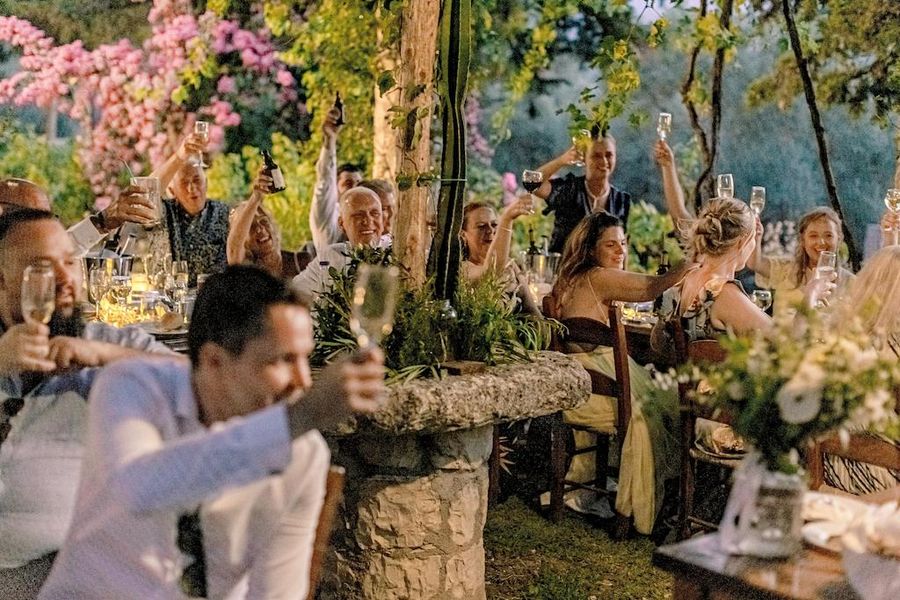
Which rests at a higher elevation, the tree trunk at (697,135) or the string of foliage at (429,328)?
the tree trunk at (697,135)

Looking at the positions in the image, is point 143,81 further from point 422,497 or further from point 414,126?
point 422,497

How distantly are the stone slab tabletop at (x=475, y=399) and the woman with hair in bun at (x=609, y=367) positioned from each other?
50.1 inches

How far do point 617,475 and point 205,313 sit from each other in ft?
11.3

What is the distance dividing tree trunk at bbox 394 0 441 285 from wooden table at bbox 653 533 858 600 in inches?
60.7

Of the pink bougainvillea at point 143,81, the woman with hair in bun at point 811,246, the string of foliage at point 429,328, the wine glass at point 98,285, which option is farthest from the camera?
the pink bougainvillea at point 143,81

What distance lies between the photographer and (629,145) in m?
9.45

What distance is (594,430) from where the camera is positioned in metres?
4.77

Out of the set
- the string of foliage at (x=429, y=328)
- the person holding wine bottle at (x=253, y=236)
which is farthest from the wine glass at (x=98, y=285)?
the string of foliage at (x=429, y=328)

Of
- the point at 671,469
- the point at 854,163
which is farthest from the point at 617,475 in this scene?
the point at 854,163

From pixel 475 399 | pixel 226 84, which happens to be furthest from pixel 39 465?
pixel 226 84

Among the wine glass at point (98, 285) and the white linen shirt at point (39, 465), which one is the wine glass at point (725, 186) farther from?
the white linen shirt at point (39, 465)

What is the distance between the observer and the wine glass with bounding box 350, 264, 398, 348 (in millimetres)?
1916

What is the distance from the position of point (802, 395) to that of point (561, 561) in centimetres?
259

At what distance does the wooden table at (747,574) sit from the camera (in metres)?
1.92
